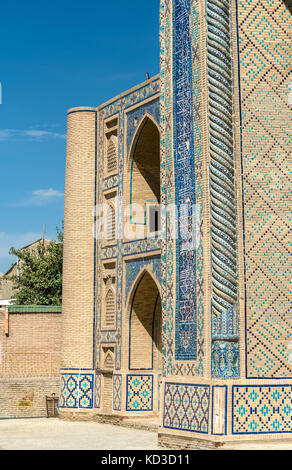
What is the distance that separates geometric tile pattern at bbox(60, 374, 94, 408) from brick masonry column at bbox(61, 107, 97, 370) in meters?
0.21

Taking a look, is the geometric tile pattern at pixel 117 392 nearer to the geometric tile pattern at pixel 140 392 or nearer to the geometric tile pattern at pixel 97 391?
the geometric tile pattern at pixel 140 392

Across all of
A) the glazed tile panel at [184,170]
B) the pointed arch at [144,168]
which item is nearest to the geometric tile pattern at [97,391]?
the pointed arch at [144,168]

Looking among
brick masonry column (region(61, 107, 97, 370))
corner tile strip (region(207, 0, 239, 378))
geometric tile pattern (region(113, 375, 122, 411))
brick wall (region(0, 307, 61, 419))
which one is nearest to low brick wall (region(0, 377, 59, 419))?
brick wall (region(0, 307, 61, 419))

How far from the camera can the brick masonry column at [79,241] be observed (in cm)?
1407

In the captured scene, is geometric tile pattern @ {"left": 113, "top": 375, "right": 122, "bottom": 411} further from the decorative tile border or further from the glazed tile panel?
the decorative tile border

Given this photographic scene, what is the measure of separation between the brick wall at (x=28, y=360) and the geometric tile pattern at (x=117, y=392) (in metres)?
2.44

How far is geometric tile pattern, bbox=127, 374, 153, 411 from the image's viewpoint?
1266 cm

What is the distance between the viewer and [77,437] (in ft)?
35.7

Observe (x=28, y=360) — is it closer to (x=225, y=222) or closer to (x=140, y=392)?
(x=140, y=392)

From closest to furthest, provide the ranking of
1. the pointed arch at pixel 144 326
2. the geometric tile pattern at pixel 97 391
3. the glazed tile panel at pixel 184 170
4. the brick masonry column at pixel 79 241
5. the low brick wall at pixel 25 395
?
the glazed tile panel at pixel 184 170 < the pointed arch at pixel 144 326 < the geometric tile pattern at pixel 97 391 < the brick masonry column at pixel 79 241 < the low brick wall at pixel 25 395

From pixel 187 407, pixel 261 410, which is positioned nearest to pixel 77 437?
pixel 187 407

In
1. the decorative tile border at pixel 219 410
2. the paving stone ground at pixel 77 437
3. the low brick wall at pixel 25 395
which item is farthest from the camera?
the low brick wall at pixel 25 395

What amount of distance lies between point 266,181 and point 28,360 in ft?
25.7
